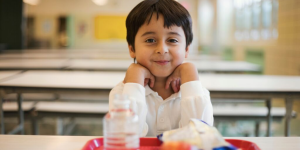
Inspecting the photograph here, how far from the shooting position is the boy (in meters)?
1.03

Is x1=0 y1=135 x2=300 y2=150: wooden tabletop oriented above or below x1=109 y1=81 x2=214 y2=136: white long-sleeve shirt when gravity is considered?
below

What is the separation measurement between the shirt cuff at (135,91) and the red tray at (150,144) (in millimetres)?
218

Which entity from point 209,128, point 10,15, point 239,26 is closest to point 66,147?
point 209,128

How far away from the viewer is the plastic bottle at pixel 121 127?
654 mm

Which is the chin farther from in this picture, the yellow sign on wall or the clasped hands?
the yellow sign on wall

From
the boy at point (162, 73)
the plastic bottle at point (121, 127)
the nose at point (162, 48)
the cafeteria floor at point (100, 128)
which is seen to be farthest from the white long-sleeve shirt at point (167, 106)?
the cafeteria floor at point (100, 128)

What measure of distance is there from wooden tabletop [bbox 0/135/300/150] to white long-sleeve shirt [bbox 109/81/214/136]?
18 centimetres

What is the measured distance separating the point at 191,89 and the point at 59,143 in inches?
17.5

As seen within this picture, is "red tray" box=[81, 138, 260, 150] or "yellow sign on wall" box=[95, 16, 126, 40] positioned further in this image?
"yellow sign on wall" box=[95, 16, 126, 40]

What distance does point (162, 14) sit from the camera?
1064mm

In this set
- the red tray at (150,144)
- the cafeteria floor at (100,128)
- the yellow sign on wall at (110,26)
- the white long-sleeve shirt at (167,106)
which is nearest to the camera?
the red tray at (150,144)

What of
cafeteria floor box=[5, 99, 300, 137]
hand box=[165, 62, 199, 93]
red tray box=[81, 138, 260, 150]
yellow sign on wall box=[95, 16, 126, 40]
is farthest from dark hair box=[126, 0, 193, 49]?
yellow sign on wall box=[95, 16, 126, 40]

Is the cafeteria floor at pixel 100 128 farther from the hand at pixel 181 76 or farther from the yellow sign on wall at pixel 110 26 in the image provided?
the yellow sign on wall at pixel 110 26

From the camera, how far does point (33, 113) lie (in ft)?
8.13
